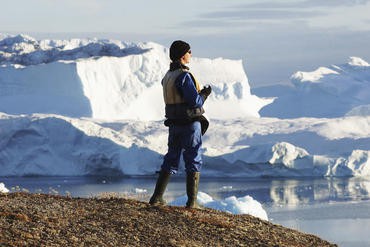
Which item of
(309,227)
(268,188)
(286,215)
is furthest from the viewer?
(268,188)

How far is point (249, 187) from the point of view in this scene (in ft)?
136

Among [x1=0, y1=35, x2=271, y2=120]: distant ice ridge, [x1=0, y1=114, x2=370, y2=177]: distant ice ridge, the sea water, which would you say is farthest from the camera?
[x1=0, y1=35, x2=271, y2=120]: distant ice ridge

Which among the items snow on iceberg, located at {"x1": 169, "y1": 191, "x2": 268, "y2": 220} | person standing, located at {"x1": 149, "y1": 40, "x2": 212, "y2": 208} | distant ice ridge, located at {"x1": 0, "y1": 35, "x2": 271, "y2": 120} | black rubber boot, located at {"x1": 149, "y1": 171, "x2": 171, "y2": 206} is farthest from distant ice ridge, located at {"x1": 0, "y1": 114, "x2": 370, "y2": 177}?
person standing, located at {"x1": 149, "y1": 40, "x2": 212, "y2": 208}

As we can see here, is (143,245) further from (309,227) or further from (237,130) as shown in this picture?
(237,130)

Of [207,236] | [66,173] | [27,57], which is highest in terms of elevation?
[27,57]

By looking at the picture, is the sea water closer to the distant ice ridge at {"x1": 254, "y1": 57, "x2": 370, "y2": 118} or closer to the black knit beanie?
the black knit beanie

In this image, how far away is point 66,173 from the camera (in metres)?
49.6

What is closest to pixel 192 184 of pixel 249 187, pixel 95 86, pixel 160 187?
pixel 160 187

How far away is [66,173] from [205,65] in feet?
108

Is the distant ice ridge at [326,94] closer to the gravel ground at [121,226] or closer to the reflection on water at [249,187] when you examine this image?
the reflection on water at [249,187]

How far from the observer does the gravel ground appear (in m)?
5.61

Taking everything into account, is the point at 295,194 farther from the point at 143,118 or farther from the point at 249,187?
the point at 143,118

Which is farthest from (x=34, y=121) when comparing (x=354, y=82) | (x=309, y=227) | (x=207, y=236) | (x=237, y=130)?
(x=354, y=82)

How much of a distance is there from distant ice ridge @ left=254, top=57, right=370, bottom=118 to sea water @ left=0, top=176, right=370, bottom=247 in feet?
143
